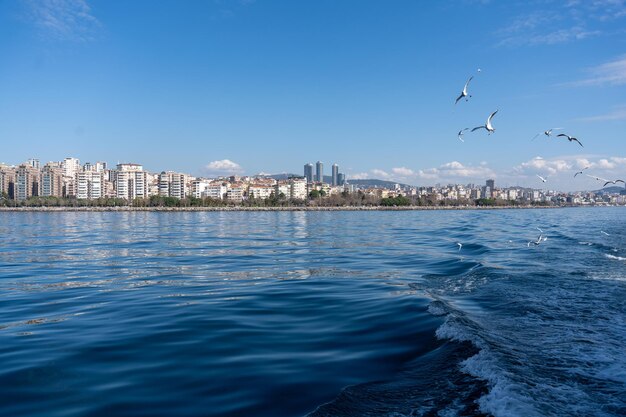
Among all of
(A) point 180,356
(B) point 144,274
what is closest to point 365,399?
(A) point 180,356

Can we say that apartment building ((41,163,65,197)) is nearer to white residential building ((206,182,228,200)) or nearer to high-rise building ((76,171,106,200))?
high-rise building ((76,171,106,200))

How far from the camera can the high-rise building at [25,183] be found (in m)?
164

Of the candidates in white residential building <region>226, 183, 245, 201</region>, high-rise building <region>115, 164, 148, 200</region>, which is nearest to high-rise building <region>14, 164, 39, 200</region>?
high-rise building <region>115, 164, 148, 200</region>

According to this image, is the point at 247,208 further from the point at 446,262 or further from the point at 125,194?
the point at 446,262

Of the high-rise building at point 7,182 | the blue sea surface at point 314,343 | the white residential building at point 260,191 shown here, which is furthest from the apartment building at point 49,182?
the blue sea surface at point 314,343

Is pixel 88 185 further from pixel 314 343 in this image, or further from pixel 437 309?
pixel 314 343

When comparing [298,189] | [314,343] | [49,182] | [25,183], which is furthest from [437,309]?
[25,183]

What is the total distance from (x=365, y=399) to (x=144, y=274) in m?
10.5

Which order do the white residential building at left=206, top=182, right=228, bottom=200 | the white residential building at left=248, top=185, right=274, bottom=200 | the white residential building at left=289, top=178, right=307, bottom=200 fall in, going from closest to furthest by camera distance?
the white residential building at left=206, top=182, right=228, bottom=200, the white residential building at left=248, top=185, right=274, bottom=200, the white residential building at left=289, top=178, right=307, bottom=200

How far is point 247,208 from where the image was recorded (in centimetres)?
13362

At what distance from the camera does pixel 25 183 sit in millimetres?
164500

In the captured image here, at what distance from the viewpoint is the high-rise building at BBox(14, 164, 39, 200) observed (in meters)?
164

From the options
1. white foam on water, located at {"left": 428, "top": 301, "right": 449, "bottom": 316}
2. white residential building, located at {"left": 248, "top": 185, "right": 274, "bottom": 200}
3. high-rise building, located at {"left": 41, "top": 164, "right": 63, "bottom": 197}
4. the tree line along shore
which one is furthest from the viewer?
white residential building, located at {"left": 248, "top": 185, "right": 274, "bottom": 200}

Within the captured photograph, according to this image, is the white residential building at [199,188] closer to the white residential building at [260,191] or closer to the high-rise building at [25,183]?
the white residential building at [260,191]
